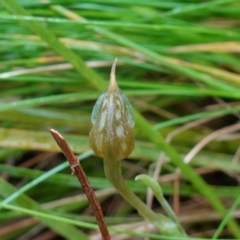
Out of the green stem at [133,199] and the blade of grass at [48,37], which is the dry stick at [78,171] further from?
the blade of grass at [48,37]

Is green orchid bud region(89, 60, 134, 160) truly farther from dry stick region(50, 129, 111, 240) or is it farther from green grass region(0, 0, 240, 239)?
green grass region(0, 0, 240, 239)

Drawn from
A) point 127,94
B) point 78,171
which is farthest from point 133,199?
point 127,94

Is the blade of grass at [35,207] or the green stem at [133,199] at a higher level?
Result: the green stem at [133,199]

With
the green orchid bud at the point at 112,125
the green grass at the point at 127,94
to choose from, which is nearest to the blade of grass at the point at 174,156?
the green grass at the point at 127,94

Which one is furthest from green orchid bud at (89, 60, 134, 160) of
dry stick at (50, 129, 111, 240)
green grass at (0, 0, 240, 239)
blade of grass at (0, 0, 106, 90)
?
green grass at (0, 0, 240, 239)

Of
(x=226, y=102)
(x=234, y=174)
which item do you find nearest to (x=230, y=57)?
(x=226, y=102)
